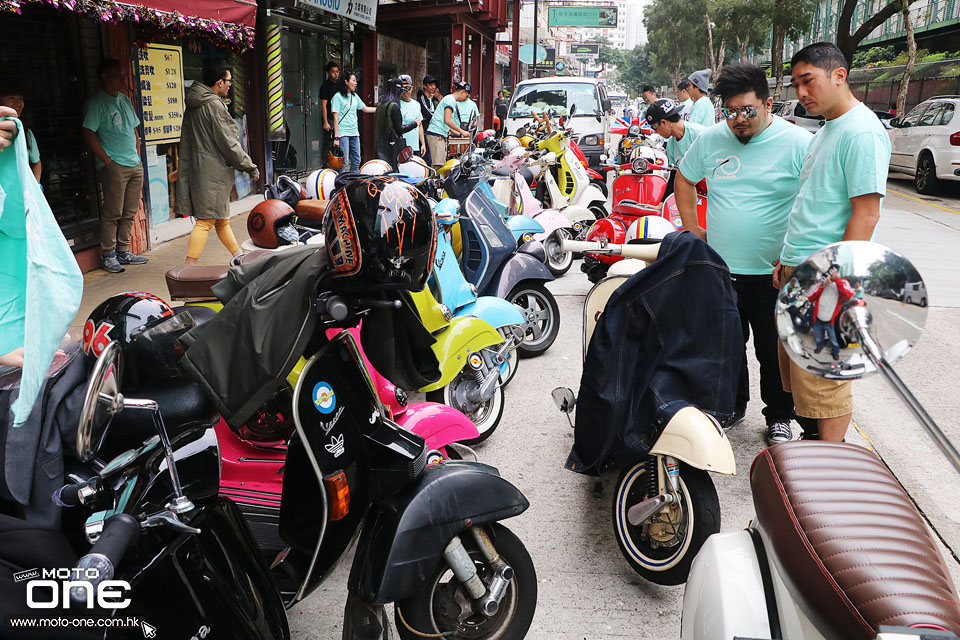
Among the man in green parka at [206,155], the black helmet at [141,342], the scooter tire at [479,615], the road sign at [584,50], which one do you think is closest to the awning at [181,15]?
the man in green parka at [206,155]

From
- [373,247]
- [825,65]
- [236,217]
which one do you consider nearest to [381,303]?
[373,247]

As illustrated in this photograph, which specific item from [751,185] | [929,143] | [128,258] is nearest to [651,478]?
[751,185]

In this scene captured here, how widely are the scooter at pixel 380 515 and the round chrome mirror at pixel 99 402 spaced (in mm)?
549

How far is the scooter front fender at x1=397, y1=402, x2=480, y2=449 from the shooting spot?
3.02 meters

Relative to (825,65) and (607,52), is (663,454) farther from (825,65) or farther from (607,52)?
(607,52)

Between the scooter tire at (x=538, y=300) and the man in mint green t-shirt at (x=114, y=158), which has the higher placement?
the man in mint green t-shirt at (x=114, y=158)

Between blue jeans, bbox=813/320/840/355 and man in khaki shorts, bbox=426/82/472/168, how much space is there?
10.5 m

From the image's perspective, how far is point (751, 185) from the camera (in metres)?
3.93

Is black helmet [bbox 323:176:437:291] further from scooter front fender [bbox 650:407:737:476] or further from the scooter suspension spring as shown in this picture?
the scooter suspension spring

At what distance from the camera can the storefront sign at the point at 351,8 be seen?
11.5m

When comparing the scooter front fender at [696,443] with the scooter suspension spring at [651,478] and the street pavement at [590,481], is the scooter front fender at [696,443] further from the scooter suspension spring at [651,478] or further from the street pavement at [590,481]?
the street pavement at [590,481]

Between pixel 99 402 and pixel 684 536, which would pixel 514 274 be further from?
pixel 99 402

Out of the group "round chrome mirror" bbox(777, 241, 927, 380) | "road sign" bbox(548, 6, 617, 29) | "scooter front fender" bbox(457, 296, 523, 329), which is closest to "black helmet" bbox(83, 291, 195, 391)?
"round chrome mirror" bbox(777, 241, 927, 380)

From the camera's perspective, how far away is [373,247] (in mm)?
2164
